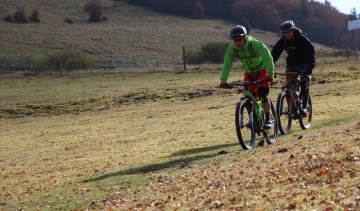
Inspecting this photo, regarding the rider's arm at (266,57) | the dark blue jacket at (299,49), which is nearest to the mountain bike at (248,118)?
the rider's arm at (266,57)

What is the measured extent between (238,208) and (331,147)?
3.47 m

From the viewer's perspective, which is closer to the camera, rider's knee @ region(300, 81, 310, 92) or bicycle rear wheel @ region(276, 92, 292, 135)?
bicycle rear wheel @ region(276, 92, 292, 135)

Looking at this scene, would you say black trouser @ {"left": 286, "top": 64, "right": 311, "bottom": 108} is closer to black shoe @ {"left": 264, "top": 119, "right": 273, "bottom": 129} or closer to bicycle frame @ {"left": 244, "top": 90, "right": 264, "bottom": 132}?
black shoe @ {"left": 264, "top": 119, "right": 273, "bottom": 129}

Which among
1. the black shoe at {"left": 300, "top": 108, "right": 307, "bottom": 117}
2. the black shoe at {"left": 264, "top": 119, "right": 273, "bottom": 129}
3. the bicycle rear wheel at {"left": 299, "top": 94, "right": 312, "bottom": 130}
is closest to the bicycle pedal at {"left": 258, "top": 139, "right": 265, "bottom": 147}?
the black shoe at {"left": 264, "top": 119, "right": 273, "bottom": 129}

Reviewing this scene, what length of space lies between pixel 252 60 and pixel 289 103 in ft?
8.68

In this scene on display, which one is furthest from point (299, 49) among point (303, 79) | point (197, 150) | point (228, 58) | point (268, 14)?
point (268, 14)

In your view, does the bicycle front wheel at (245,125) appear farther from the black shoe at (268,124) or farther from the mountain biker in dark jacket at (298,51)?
the mountain biker in dark jacket at (298,51)

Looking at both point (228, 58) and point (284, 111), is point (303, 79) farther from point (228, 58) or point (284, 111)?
point (228, 58)

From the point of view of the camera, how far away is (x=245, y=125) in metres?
13.9

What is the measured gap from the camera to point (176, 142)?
18.2 metres

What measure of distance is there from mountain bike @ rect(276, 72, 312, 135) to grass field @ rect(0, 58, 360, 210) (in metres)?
0.45

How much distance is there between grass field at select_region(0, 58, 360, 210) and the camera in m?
9.27

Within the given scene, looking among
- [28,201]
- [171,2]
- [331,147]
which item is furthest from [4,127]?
[171,2]

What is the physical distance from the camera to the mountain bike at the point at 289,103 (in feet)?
53.0
